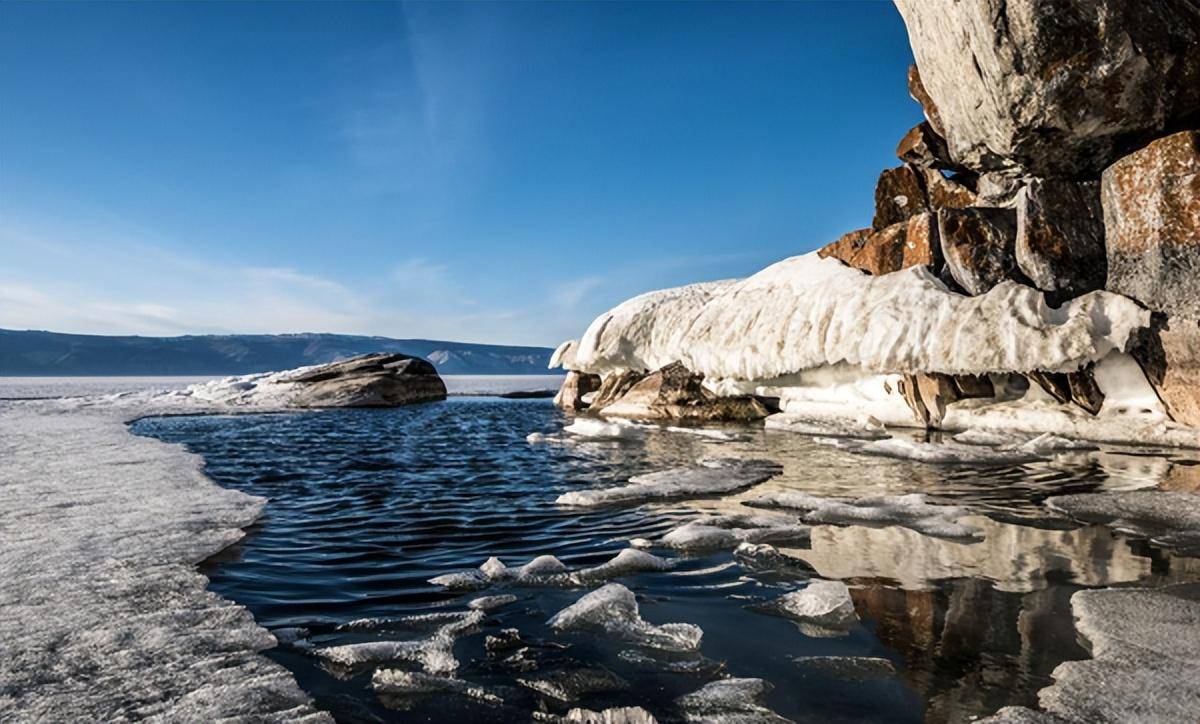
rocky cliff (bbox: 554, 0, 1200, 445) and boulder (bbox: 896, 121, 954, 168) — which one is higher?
boulder (bbox: 896, 121, 954, 168)

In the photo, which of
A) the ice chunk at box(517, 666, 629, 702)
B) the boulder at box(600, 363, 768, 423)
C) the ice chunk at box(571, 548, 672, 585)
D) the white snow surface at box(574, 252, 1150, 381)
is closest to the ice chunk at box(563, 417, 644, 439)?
the boulder at box(600, 363, 768, 423)

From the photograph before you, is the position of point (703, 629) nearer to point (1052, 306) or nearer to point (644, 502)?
point (644, 502)

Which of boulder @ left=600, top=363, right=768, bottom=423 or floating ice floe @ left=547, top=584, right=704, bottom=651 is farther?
boulder @ left=600, top=363, right=768, bottom=423

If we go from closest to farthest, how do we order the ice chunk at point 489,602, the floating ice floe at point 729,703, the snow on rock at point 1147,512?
the floating ice floe at point 729,703 → the ice chunk at point 489,602 → the snow on rock at point 1147,512

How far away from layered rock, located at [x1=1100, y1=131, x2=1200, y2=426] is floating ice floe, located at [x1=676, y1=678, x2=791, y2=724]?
13875 mm

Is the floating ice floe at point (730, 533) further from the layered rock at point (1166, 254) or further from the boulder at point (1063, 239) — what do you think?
the boulder at point (1063, 239)

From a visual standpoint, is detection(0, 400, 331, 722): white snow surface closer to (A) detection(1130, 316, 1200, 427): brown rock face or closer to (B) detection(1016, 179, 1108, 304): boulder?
(A) detection(1130, 316, 1200, 427): brown rock face

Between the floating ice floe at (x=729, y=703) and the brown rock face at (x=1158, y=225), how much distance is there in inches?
560

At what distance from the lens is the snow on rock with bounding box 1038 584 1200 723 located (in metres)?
2.86

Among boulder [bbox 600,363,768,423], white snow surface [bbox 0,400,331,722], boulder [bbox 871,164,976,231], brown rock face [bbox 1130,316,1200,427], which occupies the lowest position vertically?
white snow surface [bbox 0,400,331,722]

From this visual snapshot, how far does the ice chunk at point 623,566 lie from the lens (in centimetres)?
496

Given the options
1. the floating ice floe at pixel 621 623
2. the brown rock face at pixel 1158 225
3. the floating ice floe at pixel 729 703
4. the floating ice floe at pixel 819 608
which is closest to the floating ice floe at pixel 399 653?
the floating ice floe at pixel 621 623

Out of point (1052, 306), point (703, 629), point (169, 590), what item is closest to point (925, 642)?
point (703, 629)

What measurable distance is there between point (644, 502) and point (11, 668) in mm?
5890
